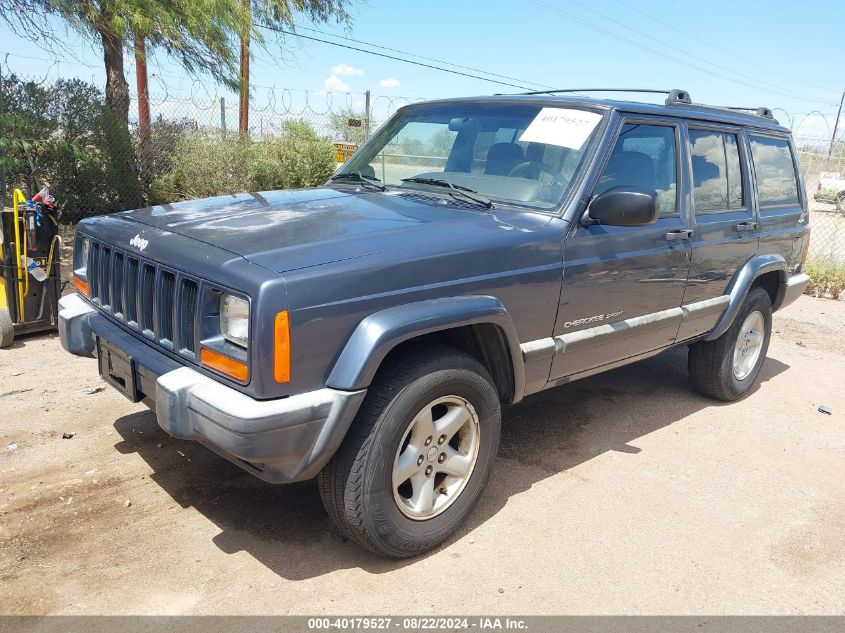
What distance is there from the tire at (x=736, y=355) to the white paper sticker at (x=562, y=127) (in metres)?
2.15

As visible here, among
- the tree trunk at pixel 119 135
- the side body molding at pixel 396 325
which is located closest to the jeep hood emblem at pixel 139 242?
the side body molding at pixel 396 325

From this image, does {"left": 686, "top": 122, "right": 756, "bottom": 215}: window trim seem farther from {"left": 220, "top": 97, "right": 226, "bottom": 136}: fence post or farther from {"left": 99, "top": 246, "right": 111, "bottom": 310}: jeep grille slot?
{"left": 220, "top": 97, "right": 226, "bottom": 136}: fence post

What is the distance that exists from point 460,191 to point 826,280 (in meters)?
7.72

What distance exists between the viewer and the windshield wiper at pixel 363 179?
13.4ft

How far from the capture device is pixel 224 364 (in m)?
2.64

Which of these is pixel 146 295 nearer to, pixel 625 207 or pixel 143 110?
pixel 625 207

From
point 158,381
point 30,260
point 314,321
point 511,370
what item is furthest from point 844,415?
point 30,260

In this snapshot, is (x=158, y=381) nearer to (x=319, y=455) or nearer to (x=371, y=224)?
(x=319, y=455)

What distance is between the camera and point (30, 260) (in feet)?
17.8

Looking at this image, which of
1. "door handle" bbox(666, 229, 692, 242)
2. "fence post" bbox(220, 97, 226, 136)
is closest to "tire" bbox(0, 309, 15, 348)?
"door handle" bbox(666, 229, 692, 242)

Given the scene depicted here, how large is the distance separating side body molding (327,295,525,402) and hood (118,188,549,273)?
0.27 metres

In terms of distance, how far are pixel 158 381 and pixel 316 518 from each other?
1.11 metres

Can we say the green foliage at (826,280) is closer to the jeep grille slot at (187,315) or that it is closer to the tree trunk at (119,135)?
the jeep grille slot at (187,315)

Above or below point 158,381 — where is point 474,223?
above
